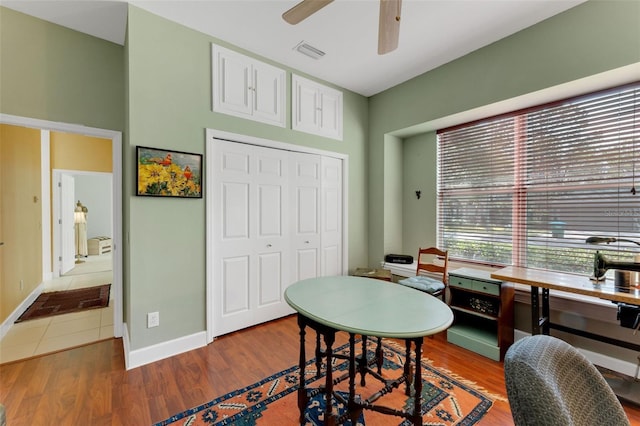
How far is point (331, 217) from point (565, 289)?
2.49 metres

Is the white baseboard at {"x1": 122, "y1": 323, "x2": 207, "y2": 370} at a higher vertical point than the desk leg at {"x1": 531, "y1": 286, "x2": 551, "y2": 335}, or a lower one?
lower

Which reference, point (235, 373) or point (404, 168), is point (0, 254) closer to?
point (235, 373)

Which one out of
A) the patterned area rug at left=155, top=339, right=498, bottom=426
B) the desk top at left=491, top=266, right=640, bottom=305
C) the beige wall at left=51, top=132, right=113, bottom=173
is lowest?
the patterned area rug at left=155, top=339, right=498, bottom=426

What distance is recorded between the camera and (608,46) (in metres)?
2.09

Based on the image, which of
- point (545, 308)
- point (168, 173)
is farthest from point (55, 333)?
point (545, 308)

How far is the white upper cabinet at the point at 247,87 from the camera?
2766 mm

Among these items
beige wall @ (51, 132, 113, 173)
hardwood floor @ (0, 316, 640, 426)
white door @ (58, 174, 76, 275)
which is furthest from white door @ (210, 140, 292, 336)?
white door @ (58, 174, 76, 275)

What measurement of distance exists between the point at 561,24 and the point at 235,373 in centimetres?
405

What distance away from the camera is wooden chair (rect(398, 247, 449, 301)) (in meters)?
2.87

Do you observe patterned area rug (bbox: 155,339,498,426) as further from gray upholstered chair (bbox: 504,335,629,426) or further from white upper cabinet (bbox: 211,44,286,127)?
white upper cabinet (bbox: 211,44,286,127)

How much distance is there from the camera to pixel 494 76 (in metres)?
2.73

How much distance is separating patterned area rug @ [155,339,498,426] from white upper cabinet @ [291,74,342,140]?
271cm

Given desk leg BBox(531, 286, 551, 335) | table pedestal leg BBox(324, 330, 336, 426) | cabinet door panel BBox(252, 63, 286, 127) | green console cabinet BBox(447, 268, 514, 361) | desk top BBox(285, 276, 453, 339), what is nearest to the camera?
desk top BBox(285, 276, 453, 339)

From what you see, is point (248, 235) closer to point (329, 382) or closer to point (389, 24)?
point (329, 382)
